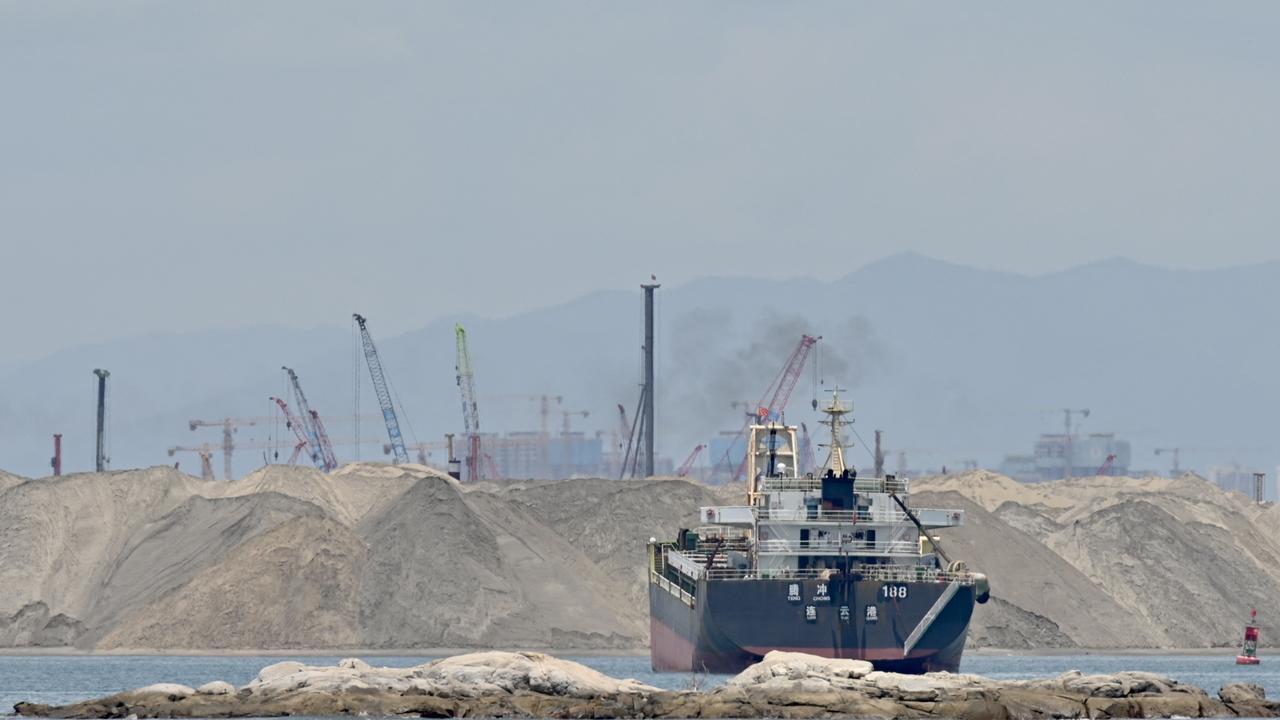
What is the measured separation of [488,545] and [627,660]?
20.8 metres

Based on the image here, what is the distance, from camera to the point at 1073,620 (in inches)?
6417

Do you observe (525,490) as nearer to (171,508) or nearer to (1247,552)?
(171,508)

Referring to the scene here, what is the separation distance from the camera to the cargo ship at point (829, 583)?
10794 cm

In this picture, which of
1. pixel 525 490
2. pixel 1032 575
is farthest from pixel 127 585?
pixel 1032 575

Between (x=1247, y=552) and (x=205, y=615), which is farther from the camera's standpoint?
(x=1247, y=552)

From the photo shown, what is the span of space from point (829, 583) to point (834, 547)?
11.7 feet

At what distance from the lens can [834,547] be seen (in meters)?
112

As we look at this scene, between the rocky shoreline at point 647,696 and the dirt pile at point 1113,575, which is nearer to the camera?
the rocky shoreline at point 647,696

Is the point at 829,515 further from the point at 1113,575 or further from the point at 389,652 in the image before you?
the point at 1113,575

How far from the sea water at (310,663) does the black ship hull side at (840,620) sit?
7.74ft

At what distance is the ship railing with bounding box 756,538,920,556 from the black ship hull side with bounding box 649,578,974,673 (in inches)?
117

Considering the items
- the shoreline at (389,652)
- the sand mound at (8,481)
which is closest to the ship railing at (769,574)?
the shoreline at (389,652)

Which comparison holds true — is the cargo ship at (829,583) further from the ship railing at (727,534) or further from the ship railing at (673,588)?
the ship railing at (727,534)

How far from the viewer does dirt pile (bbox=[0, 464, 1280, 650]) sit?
153 metres
